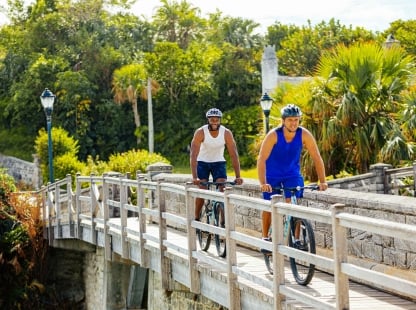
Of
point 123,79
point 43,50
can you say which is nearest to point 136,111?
point 123,79

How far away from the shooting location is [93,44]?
50500 millimetres

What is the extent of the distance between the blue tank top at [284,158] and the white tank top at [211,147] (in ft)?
7.08

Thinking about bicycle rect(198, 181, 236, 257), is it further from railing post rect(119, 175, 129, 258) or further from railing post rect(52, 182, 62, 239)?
railing post rect(52, 182, 62, 239)

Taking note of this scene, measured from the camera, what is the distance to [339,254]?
692 centimetres

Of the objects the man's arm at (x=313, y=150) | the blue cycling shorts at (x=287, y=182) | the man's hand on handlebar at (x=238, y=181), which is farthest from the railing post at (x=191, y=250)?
the man's arm at (x=313, y=150)

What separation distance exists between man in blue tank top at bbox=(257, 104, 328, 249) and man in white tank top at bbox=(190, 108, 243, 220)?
80.8 inches

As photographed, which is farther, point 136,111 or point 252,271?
point 136,111

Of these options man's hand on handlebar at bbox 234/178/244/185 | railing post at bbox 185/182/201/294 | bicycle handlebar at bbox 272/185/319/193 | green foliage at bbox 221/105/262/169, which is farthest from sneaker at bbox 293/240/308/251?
green foliage at bbox 221/105/262/169

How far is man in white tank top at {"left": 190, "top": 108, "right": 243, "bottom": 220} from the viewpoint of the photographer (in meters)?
11.3

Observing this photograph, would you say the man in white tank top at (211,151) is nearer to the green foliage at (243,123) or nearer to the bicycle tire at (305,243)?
the bicycle tire at (305,243)

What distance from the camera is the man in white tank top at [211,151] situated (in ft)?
37.1

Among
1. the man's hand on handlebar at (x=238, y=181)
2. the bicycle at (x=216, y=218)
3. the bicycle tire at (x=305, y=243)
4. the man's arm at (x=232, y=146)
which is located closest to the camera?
the bicycle tire at (x=305, y=243)

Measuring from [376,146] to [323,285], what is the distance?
12631mm

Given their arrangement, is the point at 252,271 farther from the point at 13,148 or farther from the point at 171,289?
the point at 13,148
